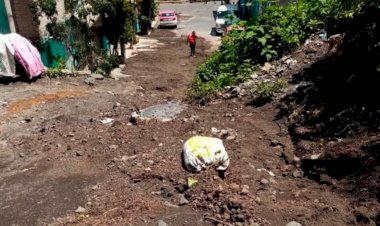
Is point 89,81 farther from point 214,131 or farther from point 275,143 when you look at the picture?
point 275,143

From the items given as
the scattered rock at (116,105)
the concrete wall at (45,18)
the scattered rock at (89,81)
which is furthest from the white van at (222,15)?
the scattered rock at (116,105)

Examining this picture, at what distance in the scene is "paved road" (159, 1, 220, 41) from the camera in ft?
93.1

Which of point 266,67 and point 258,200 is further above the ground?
point 266,67

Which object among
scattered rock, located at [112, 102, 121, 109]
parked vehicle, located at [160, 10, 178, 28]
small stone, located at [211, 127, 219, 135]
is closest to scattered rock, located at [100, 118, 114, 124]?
scattered rock, located at [112, 102, 121, 109]

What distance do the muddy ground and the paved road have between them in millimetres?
17761

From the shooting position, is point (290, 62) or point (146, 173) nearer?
point (146, 173)

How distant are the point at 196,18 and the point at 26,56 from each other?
25.2 metres

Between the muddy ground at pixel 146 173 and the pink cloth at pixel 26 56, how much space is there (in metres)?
1.80

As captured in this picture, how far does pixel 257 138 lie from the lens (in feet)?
21.2

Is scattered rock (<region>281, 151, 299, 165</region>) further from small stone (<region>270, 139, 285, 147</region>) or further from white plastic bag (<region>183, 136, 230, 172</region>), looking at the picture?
white plastic bag (<region>183, 136, 230, 172</region>)

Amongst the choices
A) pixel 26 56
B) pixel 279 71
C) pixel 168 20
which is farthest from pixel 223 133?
pixel 168 20

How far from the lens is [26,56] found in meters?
10.7

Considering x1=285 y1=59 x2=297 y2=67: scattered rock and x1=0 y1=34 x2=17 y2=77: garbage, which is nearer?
x1=285 y1=59 x2=297 y2=67: scattered rock

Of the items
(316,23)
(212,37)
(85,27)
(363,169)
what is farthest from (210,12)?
(363,169)
